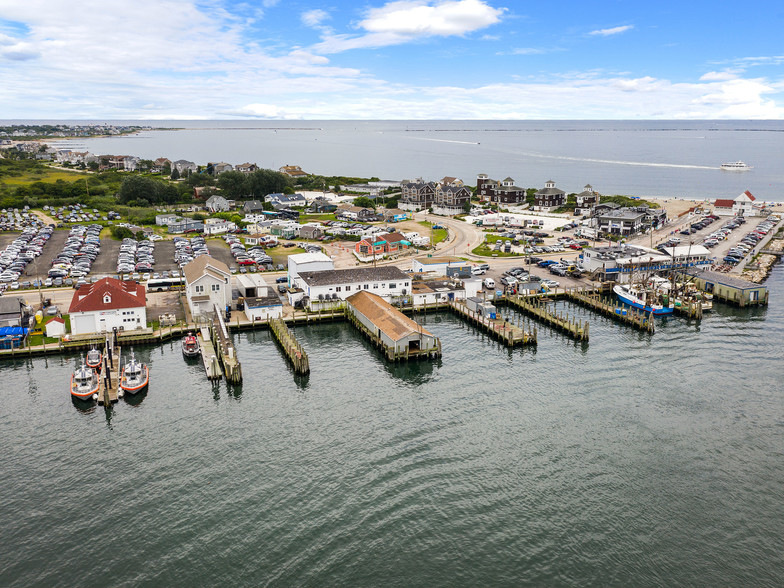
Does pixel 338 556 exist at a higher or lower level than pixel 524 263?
lower

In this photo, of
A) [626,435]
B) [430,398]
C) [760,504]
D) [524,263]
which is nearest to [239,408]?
[430,398]

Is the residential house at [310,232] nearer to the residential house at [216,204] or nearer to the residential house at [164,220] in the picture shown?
the residential house at [164,220]

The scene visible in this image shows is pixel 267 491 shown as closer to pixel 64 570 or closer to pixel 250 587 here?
pixel 250 587

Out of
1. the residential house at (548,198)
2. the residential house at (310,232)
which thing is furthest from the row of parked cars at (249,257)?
the residential house at (548,198)

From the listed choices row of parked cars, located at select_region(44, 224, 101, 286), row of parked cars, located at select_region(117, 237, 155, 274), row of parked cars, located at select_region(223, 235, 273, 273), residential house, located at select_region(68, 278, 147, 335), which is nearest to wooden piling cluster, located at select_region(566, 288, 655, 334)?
row of parked cars, located at select_region(223, 235, 273, 273)

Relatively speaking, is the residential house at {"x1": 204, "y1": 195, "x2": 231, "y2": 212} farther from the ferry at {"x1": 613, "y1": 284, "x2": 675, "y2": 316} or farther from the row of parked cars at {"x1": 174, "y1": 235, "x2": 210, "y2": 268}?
the ferry at {"x1": 613, "y1": 284, "x2": 675, "y2": 316}

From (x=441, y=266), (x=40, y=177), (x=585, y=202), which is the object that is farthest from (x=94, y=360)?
(x=40, y=177)
